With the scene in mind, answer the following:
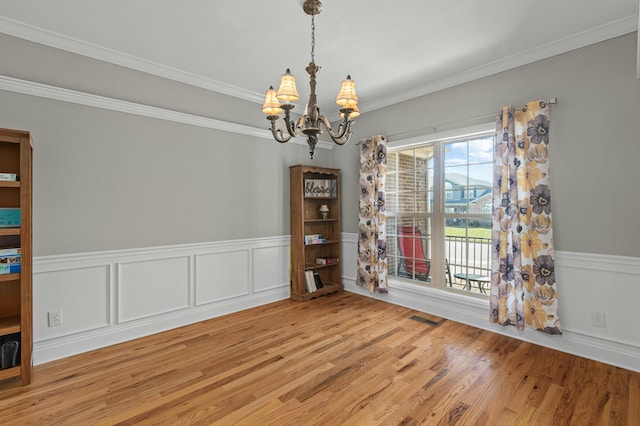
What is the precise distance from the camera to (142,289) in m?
3.16

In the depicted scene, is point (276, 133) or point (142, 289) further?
point (142, 289)

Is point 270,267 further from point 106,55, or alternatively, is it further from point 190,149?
point 106,55

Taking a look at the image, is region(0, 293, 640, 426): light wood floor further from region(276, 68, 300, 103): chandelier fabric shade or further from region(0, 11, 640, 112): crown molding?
region(0, 11, 640, 112): crown molding

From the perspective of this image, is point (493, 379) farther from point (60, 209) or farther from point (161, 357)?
point (60, 209)

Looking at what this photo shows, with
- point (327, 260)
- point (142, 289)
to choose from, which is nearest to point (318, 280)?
point (327, 260)

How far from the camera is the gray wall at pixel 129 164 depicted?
8.64 ft

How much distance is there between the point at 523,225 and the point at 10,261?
4269 millimetres

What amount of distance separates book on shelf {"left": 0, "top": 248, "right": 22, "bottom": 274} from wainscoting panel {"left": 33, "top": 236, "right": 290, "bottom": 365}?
0.35 m

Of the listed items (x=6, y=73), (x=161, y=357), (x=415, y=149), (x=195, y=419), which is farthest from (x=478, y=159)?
(x=6, y=73)

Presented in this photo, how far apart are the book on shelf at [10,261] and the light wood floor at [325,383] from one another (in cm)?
84

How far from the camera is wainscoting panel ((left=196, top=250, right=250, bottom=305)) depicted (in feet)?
11.7

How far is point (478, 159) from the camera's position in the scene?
3477mm

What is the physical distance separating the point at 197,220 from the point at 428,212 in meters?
2.83

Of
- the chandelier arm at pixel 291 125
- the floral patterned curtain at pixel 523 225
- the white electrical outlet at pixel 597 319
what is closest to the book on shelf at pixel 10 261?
the chandelier arm at pixel 291 125
